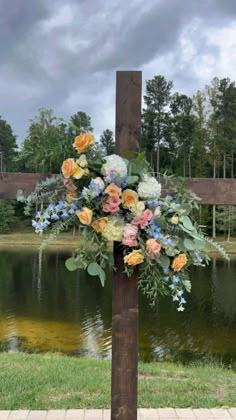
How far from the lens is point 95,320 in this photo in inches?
391

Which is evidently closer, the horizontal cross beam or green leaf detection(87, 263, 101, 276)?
green leaf detection(87, 263, 101, 276)

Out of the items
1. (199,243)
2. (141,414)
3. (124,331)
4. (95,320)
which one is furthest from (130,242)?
(95,320)

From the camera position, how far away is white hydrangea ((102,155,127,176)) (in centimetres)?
203

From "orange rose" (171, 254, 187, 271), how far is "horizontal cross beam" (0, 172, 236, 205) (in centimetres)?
48

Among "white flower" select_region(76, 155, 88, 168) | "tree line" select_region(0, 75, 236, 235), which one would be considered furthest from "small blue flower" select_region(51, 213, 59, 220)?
"tree line" select_region(0, 75, 236, 235)

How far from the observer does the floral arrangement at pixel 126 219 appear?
6.61ft

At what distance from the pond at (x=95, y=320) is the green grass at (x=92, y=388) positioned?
328 centimetres

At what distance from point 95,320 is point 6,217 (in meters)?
26.5

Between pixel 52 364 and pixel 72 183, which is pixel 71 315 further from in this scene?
pixel 72 183

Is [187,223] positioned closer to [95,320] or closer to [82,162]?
[82,162]

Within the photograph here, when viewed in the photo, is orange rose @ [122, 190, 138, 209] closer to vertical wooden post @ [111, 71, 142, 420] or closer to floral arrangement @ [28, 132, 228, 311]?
floral arrangement @ [28, 132, 228, 311]

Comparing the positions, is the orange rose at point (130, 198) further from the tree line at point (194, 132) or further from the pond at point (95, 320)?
the tree line at point (194, 132)

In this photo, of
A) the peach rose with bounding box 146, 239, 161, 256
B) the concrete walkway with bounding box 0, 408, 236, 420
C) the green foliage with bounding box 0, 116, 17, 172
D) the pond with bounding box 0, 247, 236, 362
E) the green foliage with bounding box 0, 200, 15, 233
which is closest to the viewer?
the peach rose with bounding box 146, 239, 161, 256

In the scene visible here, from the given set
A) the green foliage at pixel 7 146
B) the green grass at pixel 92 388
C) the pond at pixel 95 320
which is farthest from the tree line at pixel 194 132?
the green grass at pixel 92 388
